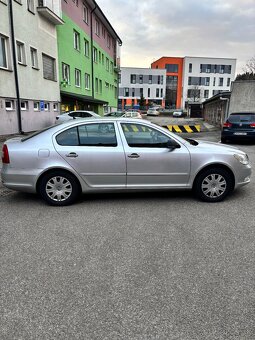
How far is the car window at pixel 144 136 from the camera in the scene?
5.02m

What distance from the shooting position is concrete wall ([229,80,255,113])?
20.4m

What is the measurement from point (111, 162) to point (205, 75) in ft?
290

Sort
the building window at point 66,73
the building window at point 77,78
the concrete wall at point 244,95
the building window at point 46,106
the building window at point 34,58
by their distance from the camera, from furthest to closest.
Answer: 1. the building window at point 77,78
2. the building window at point 66,73
3. the concrete wall at point 244,95
4. the building window at point 46,106
5. the building window at point 34,58

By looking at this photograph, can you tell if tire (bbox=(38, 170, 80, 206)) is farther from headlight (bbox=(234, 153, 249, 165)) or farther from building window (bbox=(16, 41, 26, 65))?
building window (bbox=(16, 41, 26, 65))

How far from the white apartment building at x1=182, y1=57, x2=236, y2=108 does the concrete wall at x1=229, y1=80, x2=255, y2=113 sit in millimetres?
65503

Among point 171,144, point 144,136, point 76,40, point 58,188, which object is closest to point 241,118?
point 171,144

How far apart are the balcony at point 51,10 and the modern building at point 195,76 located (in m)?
68.4

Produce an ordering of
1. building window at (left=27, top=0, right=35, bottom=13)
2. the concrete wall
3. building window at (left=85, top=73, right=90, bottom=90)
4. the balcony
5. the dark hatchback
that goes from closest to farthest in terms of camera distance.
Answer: the dark hatchback → building window at (left=27, top=0, right=35, bottom=13) → the balcony → the concrete wall → building window at (left=85, top=73, right=90, bottom=90)

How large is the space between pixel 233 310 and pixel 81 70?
1057 inches

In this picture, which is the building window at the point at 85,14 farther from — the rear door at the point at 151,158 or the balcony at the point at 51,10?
the rear door at the point at 151,158

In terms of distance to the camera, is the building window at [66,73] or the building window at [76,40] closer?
the building window at [66,73]

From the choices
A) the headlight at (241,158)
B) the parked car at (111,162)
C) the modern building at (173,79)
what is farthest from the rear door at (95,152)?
the modern building at (173,79)

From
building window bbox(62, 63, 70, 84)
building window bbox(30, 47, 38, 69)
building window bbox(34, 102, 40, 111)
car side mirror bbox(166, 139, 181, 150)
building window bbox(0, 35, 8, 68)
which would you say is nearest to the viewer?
car side mirror bbox(166, 139, 181, 150)

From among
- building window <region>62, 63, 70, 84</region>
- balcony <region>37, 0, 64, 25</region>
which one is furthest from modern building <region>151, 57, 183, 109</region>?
balcony <region>37, 0, 64, 25</region>
